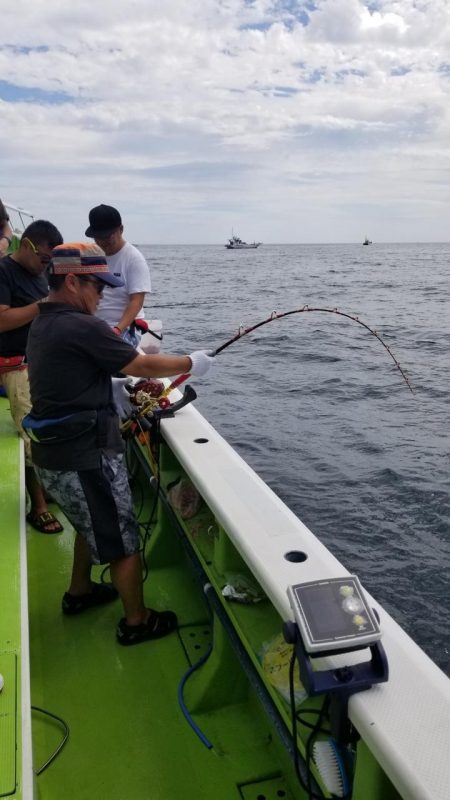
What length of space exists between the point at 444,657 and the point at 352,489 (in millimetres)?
2627

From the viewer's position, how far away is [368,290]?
103ft

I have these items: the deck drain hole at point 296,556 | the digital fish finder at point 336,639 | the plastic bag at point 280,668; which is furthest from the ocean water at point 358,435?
the digital fish finder at point 336,639

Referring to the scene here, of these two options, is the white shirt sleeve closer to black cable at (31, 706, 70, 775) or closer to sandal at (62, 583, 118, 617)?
sandal at (62, 583, 118, 617)

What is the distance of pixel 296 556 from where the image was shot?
2.09 m

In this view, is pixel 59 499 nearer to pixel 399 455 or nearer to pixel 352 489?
pixel 352 489

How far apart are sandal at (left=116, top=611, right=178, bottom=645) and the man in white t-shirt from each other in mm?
1571

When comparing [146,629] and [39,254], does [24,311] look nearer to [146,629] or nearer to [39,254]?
[39,254]

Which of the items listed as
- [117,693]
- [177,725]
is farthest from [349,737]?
[117,693]

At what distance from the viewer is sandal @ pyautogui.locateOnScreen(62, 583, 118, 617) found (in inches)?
122

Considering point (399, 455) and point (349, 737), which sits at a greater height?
point (349, 737)

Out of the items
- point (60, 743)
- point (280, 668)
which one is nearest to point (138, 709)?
point (60, 743)

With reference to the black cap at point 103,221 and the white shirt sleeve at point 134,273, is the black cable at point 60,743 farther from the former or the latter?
the black cap at point 103,221

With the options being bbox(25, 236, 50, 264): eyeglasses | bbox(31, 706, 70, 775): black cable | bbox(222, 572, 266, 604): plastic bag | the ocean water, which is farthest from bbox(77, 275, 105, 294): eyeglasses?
the ocean water

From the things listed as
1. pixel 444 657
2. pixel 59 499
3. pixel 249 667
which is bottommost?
pixel 444 657
